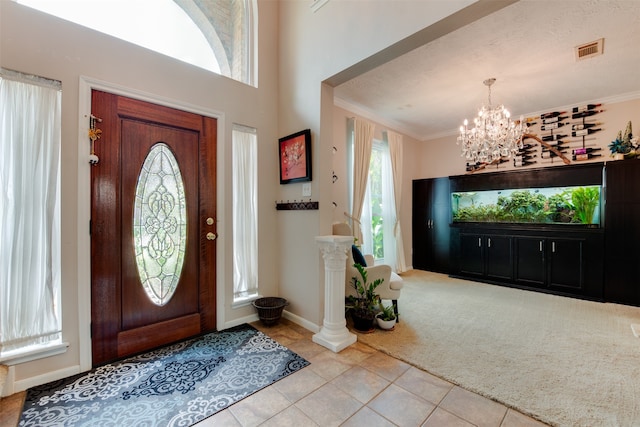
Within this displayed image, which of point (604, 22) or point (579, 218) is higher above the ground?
point (604, 22)

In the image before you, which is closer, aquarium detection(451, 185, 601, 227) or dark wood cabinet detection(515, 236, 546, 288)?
aquarium detection(451, 185, 601, 227)

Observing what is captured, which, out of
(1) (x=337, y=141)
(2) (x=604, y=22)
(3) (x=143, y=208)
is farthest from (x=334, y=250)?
(2) (x=604, y=22)

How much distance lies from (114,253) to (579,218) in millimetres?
5515

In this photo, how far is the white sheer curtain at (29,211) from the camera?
1.61m

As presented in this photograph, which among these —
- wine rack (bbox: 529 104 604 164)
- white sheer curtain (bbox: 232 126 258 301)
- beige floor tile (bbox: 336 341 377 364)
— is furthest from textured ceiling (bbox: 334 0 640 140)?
beige floor tile (bbox: 336 341 377 364)

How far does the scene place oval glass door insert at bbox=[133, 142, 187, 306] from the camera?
6.90 feet

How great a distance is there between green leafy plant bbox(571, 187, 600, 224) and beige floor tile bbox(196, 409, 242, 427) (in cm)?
479

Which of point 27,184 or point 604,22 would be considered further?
point 604,22

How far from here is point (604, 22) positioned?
7.13ft

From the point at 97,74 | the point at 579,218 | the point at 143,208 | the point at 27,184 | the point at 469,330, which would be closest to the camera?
the point at 27,184

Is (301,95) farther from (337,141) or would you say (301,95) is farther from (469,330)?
(469,330)

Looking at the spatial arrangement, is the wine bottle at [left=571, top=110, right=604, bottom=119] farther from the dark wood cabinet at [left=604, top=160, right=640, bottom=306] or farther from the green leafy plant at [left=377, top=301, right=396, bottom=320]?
the green leafy plant at [left=377, top=301, right=396, bottom=320]

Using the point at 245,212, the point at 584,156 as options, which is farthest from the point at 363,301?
the point at 584,156

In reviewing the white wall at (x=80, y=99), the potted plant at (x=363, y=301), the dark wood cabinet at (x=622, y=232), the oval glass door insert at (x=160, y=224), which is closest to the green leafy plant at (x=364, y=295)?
the potted plant at (x=363, y=301)
